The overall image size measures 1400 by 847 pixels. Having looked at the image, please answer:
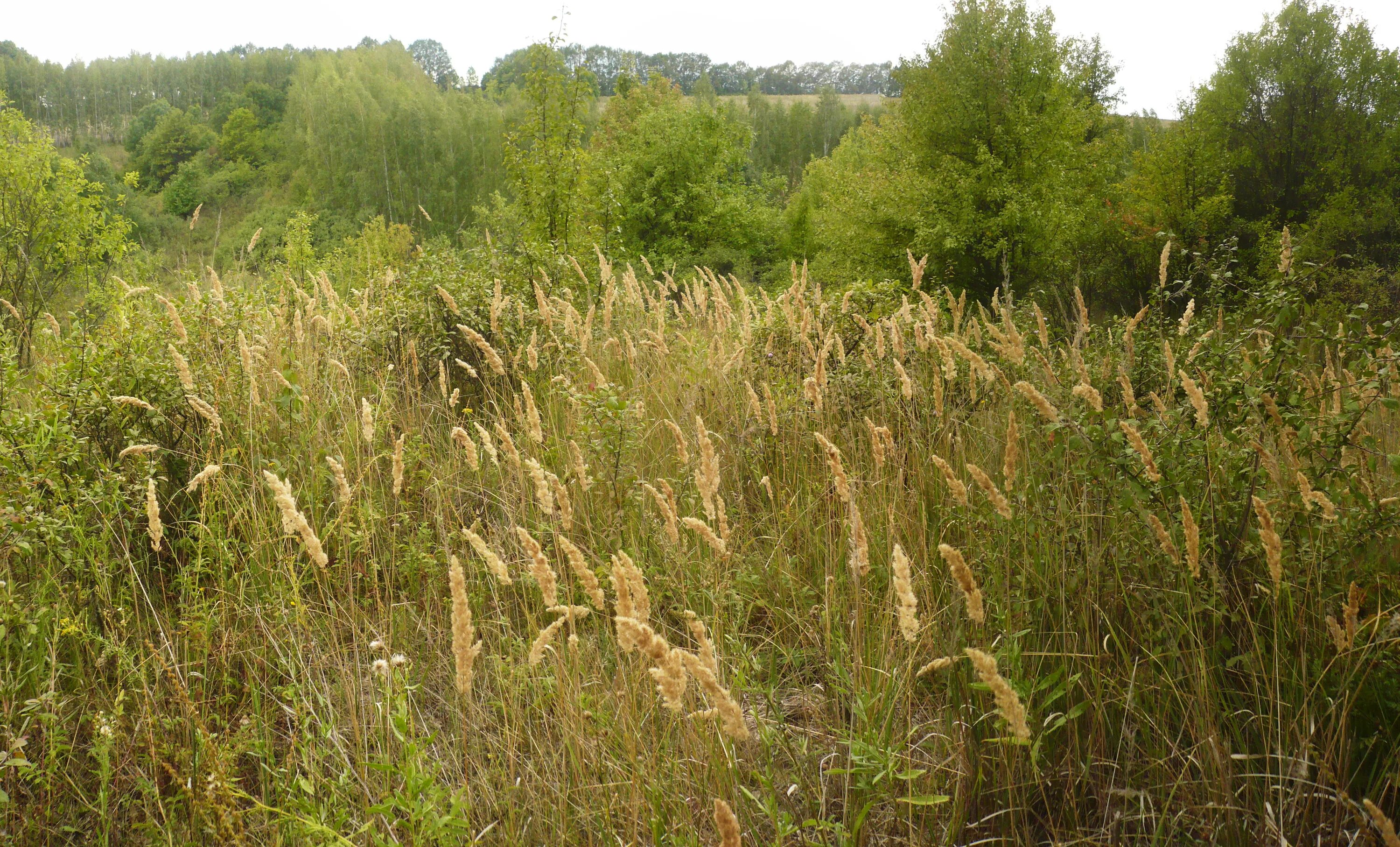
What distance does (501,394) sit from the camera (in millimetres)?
4426

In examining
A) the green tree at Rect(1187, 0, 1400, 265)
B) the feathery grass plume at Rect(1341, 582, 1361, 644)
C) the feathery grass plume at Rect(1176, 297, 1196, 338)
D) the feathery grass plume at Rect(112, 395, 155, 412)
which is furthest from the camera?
the green tree at Rect(1187, 0, 1400, 265)

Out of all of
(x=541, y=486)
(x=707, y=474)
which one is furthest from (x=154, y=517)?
(x=707, y=474)

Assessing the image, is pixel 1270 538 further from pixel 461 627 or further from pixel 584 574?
pixel 461 627

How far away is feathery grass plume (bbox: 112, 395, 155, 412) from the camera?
2.54 m

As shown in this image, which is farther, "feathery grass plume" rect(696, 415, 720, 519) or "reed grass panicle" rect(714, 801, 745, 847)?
"feathery grass plume" rect(696, 415, 720, 519)

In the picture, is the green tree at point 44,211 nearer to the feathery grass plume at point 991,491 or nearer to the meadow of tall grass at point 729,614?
the meadow of tall grass at point 729,614

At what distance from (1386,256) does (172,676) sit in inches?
859

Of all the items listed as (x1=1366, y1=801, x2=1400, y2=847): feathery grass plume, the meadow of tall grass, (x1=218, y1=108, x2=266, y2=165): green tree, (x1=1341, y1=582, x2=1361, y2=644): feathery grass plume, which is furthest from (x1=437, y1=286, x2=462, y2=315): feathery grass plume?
(x1=218, y1=108, x2=266, y2=165): green tree

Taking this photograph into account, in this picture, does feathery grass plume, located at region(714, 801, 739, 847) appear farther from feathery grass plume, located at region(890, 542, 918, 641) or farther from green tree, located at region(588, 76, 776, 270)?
green tree, located at region(588, 76, 776, 270)

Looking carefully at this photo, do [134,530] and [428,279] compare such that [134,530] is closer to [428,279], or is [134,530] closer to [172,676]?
[172,676]

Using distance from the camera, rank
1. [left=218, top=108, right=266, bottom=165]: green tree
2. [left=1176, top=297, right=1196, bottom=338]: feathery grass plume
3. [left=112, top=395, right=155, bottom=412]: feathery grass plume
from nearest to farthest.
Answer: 1. [left=112, top=395, right=155, bottom=412]: feathery grass plume
2. [left=1176, top=297, right=1196, bottom=338]: feathery grass plume
3. [left=218, top=108, right=266, bottom=165]: green tree

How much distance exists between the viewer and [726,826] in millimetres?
940

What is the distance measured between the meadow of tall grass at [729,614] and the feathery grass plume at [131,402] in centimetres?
5

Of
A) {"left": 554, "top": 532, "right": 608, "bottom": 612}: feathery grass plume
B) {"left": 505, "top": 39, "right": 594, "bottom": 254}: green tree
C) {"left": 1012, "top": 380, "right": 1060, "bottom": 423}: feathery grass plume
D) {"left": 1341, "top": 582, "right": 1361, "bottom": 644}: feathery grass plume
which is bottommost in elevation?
{"left": 1341, "top": 582, "right": 1361, "bottom": 644}: feathery grass plume
